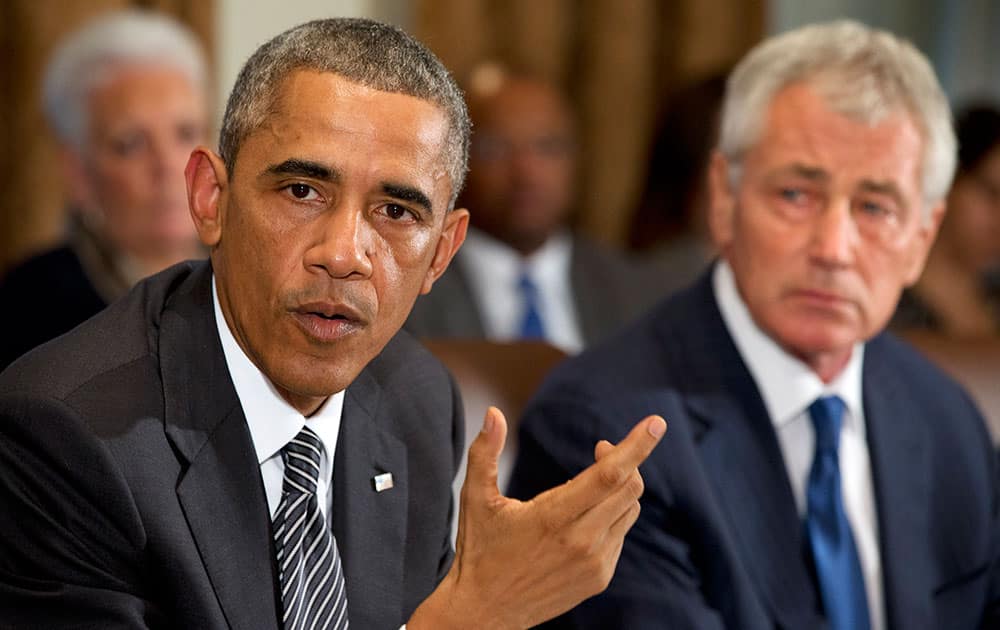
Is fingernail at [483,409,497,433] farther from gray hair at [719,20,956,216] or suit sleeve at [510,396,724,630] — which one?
gray hair at [719,20,956,216]

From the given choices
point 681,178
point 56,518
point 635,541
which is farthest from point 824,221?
point 681,178

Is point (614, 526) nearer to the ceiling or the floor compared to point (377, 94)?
nearer to the floor

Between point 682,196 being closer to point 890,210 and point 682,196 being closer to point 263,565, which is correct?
point 890,210

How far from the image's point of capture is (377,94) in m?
1.22

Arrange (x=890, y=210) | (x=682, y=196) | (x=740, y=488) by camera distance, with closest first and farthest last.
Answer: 1. (x=740, y=488)
2. (x=890, y=210)
3. (x=682, y=196)

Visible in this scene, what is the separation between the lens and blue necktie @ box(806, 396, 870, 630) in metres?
1.80

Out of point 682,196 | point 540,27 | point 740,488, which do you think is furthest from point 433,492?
point 540,27

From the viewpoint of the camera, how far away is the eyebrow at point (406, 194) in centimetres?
123

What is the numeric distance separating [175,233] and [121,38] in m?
0.38

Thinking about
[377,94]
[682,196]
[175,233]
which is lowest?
[682,196]

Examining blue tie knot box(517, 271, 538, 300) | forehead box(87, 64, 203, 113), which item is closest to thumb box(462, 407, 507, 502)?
forehead box(87, 64, 203, 113)

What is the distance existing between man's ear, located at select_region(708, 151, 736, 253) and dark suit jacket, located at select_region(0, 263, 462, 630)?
0.75 meters

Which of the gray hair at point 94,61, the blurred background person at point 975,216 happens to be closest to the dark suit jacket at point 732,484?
the gray hair at point 94,61

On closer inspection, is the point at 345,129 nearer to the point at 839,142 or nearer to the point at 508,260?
the point at 839,142
